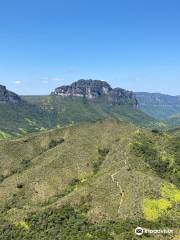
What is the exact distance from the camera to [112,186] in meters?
186

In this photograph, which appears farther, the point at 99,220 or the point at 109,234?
the point at 99,220

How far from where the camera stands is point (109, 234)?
15762cm

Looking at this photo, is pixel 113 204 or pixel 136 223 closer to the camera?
pixel 136 223

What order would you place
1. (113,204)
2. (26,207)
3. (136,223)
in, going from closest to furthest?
1. (136,223)
2. (113,204)
3. (26,207)

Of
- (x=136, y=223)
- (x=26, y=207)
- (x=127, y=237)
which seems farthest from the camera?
(x=26, y=207)

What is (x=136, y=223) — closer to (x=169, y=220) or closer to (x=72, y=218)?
(x=169, y=220)

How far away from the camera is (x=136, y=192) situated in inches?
7057

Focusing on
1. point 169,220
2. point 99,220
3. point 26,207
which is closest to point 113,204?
point 99,220

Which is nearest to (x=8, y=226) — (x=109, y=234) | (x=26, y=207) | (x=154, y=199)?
(x=26, y=207)

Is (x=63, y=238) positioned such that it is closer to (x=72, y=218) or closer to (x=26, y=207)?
(x=72, y=218)

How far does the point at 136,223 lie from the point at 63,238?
25063 mm

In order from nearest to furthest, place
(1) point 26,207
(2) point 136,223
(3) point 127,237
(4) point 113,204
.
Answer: (3) point 127,237, (2) point 136,223, (4) point 113,204, (1) point 26,207

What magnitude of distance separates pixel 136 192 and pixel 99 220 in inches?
753

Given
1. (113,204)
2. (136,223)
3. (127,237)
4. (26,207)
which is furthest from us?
(26,207)
